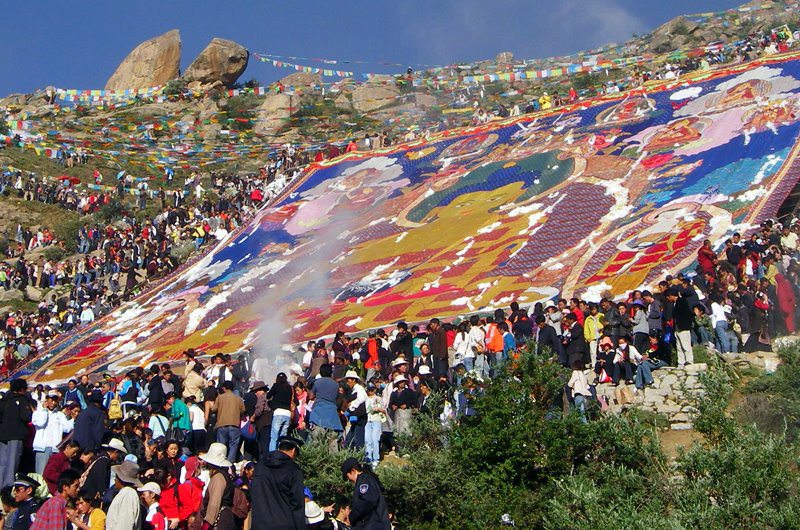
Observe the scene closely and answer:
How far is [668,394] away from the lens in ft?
46.9

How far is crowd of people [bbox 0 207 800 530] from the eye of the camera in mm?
9781

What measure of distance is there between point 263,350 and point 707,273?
10.1 m

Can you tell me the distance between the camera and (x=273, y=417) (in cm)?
1346

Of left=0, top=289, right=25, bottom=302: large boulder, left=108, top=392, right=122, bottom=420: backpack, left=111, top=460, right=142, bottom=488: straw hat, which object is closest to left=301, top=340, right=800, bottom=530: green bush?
left=111, top=460, right=142, bottom=488: straw hat

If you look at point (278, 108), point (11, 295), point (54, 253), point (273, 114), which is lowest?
point (11, 295)

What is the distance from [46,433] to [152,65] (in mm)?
52220

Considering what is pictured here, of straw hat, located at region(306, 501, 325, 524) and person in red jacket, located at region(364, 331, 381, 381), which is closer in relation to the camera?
straw hat, located at region(306, 501, 325, 524)

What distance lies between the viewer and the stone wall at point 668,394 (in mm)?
13961

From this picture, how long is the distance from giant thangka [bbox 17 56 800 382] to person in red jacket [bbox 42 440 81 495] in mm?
10589

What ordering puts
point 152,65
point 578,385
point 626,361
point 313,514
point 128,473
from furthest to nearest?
point 152,65, point 626,361, point 578,385, point 128,473, point 313,514

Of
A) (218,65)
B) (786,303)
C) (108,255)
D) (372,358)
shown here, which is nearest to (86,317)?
(108,255)

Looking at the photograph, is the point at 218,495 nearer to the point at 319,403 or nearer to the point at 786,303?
the point at 319,403

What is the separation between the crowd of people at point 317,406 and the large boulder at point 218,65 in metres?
43.4

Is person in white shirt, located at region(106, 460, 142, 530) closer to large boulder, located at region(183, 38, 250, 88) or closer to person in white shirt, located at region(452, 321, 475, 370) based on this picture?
person in white shirt, located at region(452, 321, 475, 370)
